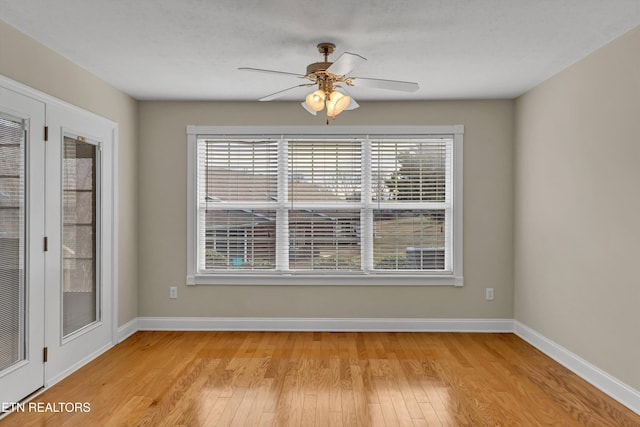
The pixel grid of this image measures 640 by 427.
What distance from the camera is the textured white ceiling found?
2.71 meters

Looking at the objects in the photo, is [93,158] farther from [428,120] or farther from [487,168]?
[487,168]

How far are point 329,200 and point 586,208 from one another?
96.9 inches

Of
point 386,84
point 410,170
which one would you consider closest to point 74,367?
point 386,84

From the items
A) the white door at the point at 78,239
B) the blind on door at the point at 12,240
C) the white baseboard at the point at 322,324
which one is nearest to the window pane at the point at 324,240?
the white baseboard at the point at 322,324

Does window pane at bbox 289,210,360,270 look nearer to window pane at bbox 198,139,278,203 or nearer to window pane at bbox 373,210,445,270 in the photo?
window pane at bbox 373,210,445,270

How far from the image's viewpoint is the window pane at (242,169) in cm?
501

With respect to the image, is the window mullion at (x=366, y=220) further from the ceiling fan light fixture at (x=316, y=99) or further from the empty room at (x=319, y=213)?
the ceiling fan light fixture at (x=316, y=99)

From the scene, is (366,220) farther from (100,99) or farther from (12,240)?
(12,240)

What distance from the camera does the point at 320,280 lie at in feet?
16.3

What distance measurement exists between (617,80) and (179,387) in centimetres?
387

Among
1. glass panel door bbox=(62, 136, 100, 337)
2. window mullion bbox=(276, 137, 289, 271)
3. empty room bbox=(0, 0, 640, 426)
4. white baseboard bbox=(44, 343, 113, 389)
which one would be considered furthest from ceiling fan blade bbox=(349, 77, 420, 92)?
white baseboard bbox=(44, 343, 113, 389)

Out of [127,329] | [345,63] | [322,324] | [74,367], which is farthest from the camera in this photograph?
[322,324]

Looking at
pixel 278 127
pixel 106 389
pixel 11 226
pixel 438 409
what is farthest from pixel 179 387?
pixel 278 127

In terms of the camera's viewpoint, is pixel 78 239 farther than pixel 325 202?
No
